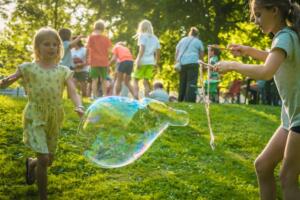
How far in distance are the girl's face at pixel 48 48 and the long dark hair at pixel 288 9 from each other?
2451 millimetres

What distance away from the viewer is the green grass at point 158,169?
6.15 meters

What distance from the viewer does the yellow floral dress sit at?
5438 millimetres

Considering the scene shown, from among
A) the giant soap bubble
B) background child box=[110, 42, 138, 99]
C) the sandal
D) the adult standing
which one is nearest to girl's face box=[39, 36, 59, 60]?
the giant soap bubble

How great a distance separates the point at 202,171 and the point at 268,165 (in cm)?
297

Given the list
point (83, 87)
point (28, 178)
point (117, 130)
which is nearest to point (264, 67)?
point (117, 130)

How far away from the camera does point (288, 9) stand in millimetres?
4043

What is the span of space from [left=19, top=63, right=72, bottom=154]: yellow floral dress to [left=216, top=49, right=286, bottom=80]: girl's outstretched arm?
7.61 feet

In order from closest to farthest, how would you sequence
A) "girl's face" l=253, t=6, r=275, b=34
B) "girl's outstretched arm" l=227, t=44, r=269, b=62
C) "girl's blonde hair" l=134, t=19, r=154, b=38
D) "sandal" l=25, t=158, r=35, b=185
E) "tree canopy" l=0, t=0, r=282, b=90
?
"girl's face" l=253, t=6, r=275, b=34 → "girl's outstretched arm" l=227, t=44, r=269, b=62 → "sandal" l=25, t=158, r=35, b=185 → "girl's blonde hair" l=134, t=19, r=154, b=38 → "tree canopy" l=0, t=0, r=282, b=90

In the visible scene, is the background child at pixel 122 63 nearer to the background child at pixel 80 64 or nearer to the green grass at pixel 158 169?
the background child at pixel 80 64

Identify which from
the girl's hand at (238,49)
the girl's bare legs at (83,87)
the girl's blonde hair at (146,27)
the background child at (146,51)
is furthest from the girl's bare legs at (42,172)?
the girl's bare legs at (83,87)

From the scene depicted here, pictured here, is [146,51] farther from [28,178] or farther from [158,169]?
[28,178]

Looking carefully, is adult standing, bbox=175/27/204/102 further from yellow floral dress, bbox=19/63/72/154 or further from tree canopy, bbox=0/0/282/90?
tree canopy, bbox=0/0/282/90

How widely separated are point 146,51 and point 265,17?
859cm

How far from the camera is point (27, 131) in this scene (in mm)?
5457
